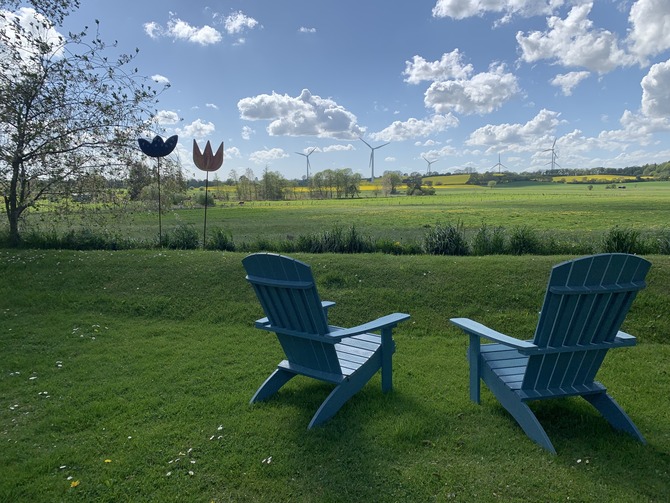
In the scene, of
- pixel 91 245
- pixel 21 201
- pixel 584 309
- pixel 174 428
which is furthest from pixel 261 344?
pixel 21 201

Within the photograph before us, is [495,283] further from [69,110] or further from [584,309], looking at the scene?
[69,110]

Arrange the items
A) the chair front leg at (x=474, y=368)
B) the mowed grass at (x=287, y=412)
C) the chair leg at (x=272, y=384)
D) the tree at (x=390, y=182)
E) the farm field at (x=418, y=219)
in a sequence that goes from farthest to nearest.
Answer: the tree at (x=390, y=182) → the farm field at (x=418, y=219) → the chair leg at (x=272, y=384) → the chair front leg at (x=474, y=368) → the mowed grass at (x=287, y=412)

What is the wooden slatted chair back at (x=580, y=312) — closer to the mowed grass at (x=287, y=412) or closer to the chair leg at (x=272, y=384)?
the mowed grass at (x=287, y=412)

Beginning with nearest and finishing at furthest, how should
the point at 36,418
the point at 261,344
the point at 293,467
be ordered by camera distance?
the point at 293,467 < the point at 36,418 < the point at 261,344

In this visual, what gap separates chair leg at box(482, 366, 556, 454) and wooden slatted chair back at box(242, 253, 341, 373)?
124 centimetres

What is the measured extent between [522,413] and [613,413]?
74 cm

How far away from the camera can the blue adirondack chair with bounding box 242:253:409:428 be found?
3281mm

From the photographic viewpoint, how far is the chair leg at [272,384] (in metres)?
3.88


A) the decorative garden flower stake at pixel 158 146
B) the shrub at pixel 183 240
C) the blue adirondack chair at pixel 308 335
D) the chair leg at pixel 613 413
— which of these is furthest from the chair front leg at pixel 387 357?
the decorative garden flower stake at pixel 158 146

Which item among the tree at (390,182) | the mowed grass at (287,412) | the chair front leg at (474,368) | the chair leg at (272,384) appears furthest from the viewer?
the tree at (390,182)

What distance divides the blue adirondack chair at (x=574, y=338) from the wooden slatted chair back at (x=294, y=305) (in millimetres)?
1211

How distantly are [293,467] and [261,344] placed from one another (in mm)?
2558

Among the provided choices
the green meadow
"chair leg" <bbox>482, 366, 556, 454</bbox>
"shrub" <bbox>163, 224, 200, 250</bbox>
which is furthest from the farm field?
"chair leg" <bbox>482, 366, 556, 454</bbox>

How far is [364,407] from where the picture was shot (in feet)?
12.2
